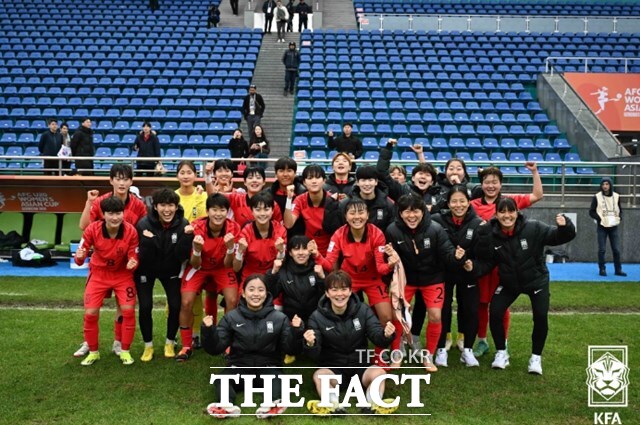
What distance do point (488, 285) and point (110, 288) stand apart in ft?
12.7

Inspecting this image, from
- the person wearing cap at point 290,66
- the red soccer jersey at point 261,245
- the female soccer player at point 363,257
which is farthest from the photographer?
the person wearing cap at point 290,66

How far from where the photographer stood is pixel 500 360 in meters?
6.29

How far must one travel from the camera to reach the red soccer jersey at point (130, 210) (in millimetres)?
6672

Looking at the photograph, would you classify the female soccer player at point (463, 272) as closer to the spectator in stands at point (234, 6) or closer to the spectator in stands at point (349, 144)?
the spectator in stands at point (349, 144)

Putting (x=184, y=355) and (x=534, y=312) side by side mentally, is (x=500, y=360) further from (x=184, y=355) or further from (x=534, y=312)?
(x=184, y=355)

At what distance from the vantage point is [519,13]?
28.1m

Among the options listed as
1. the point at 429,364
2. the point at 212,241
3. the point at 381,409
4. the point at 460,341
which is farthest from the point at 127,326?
the point at 460,341

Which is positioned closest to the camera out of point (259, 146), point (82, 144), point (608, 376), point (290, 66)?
point (608, 376)

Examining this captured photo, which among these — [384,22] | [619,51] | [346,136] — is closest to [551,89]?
[619,51]

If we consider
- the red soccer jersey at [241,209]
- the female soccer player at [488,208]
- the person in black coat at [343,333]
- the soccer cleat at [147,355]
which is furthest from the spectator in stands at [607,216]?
the soccer cleat at [147,355]

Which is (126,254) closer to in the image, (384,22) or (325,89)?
(325,89)

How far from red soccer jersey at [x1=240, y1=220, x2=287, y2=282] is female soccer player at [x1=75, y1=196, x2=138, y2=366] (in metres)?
1.10

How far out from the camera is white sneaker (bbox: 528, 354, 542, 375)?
20.0 ft

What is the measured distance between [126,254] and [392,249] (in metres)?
2.62
